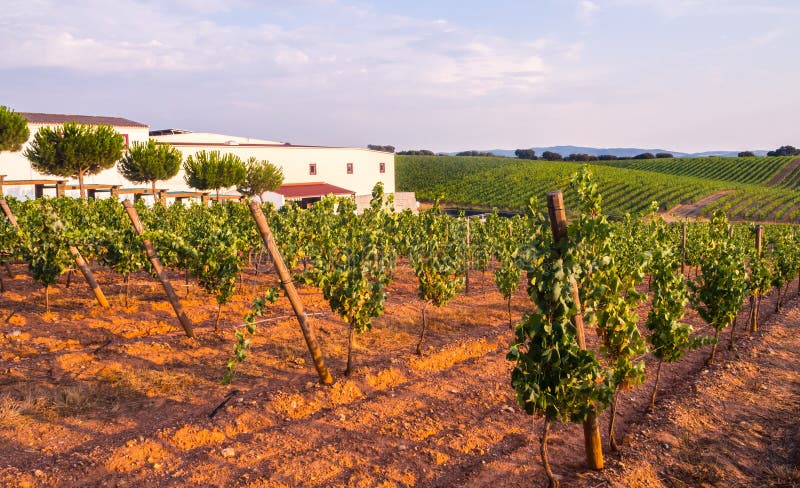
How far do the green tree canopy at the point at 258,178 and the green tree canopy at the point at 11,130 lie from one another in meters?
14.0

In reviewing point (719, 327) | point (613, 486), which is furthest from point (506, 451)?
point (719, 327)

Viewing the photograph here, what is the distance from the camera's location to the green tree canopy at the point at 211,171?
3769 cm

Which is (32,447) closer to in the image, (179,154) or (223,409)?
(223,409)

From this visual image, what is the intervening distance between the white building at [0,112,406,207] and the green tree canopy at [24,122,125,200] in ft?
13.1

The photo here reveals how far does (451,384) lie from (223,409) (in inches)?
144

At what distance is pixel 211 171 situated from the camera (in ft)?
124

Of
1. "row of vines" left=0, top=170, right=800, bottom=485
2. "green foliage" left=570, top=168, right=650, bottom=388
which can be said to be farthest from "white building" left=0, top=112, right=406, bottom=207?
"green foliage" left=570, top=168, right=650, bottom=388

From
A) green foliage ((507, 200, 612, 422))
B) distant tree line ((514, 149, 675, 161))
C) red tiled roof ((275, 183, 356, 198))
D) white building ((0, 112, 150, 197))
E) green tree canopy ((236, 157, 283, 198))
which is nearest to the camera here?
green foliage ((507, 200, 612, 422))

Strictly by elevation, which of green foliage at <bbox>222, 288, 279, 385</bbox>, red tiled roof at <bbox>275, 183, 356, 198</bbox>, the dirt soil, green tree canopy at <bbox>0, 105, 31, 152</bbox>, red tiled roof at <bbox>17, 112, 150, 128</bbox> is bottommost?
the dirt soil

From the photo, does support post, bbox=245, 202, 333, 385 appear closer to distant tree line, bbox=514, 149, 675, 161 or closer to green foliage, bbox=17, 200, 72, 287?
green foliage, bbox=17, 200, 72, 287

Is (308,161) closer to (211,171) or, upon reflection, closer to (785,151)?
(211,171)

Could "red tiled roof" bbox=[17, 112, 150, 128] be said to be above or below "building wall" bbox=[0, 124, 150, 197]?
above

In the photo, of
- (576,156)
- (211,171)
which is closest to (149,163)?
(211,171)

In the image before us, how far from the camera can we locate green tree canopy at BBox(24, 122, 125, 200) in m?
31.5
